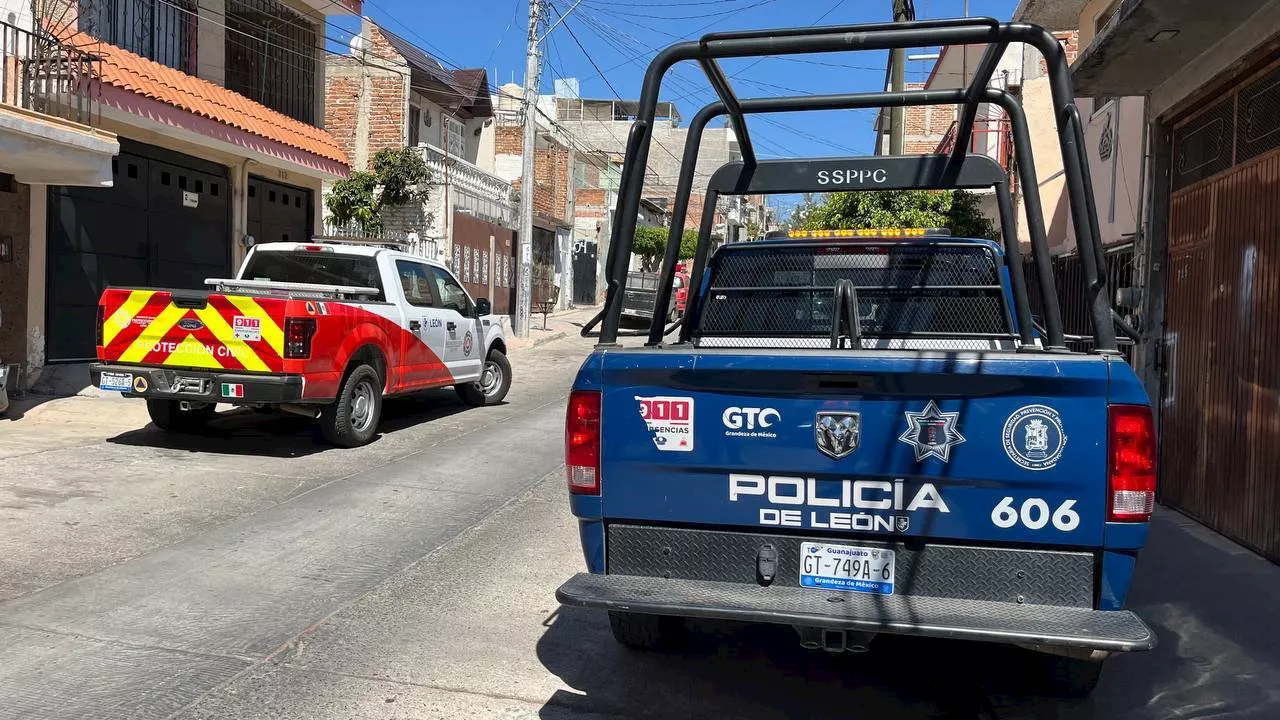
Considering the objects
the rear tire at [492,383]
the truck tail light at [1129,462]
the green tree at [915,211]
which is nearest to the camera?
the truck tail light at [1129,462]

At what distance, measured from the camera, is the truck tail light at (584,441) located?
3.81m

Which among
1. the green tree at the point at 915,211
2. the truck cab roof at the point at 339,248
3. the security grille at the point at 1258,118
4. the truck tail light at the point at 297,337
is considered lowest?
the truck tail light at the point at 297,337

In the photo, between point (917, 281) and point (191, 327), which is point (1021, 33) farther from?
point (191, 327)

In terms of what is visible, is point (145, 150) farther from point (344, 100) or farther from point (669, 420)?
point (669, 420)

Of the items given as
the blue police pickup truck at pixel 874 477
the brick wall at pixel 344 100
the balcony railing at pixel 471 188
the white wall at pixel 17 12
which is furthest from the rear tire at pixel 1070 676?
the brick wall at pixel 344 100

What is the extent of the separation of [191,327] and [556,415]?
4.87 metres

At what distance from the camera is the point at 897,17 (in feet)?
53.7

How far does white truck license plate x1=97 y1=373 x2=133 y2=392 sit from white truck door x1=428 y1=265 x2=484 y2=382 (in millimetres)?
3488

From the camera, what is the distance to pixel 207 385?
345 inches

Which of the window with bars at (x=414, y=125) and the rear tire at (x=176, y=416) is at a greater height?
the window with bars at (x=414, y=125)

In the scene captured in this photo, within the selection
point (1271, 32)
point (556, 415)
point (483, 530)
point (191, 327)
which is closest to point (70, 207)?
point (191, 327)

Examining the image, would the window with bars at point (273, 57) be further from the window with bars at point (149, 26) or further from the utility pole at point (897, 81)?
the utility pole at point (897, 81)

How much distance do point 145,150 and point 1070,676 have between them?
537 inches

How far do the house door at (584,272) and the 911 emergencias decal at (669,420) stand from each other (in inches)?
1323
